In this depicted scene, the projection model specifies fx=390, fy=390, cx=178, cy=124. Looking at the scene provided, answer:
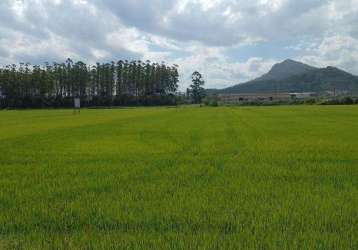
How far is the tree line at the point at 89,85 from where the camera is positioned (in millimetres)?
109688

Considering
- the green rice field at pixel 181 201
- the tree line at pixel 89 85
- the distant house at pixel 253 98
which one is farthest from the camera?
the distant house at pixel 253 98

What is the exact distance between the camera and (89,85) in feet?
393

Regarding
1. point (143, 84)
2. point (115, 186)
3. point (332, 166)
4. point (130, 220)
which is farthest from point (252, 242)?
point (143, 84)

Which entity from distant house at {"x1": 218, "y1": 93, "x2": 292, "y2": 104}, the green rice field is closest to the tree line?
distant house at {"x1": 218, "y1": 93, "x2": 292, "y2": 104}

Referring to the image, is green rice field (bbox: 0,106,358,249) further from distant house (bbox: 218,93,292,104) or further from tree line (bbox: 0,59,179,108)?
distant house (bbox: 218,93,292,104)

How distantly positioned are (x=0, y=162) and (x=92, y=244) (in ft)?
27.6

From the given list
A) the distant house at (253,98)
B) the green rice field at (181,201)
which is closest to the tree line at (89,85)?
the distant house at (253,98)

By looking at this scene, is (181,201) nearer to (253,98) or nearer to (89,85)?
(89,85)

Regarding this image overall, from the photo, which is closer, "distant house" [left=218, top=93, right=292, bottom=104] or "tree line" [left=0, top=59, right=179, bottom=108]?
"tree line" [left=0, top=59, right=179, bottom=108]

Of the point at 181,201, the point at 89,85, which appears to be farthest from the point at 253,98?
the point at 181,201

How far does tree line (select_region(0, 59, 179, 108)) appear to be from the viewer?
360 feet

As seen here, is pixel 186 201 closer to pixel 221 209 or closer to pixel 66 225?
pixel 221 209

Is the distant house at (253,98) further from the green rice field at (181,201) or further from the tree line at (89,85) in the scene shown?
the green rice field at (181,201)

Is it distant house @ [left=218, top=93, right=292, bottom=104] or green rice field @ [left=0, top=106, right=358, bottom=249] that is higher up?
distant house @ [left=218, top=93, right=292, bottom=104]
